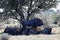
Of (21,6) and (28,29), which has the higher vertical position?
(21,6)

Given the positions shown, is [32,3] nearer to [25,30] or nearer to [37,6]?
[37,6]

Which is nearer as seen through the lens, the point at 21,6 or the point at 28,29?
the point at 28,29

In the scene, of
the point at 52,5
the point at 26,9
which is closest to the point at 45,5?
the point at 52,5

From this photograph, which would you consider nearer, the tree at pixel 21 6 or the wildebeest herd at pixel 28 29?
the wildebeest herd at pixel 28 29

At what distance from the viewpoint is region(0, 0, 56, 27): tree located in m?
26.6

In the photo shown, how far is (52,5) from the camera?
2869 centimetres

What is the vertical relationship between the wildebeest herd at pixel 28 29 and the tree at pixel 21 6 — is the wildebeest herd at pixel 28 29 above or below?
below

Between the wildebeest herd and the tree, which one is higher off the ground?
the tree

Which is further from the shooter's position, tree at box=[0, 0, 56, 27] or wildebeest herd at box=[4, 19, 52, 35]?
tree at box=[0, 0, 56, 27]

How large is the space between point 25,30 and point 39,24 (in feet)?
9.61

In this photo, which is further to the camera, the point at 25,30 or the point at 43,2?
the point at 43,2

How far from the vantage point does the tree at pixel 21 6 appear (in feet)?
87.1

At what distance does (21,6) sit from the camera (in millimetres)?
27328

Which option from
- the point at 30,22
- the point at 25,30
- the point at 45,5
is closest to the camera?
the point at 25,30
